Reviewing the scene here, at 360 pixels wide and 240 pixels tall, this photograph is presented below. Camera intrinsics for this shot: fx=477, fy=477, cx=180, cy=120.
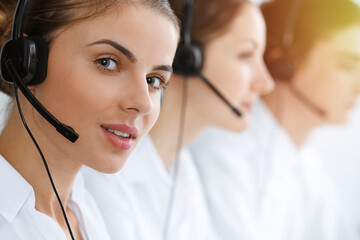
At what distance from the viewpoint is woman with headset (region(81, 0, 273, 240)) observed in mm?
998

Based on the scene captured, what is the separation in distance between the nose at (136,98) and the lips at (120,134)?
3 centimetres

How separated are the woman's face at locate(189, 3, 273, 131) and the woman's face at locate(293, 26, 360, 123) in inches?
14.6

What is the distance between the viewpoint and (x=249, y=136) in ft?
5.02

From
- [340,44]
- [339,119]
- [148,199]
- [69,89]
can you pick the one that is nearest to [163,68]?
[69,89]

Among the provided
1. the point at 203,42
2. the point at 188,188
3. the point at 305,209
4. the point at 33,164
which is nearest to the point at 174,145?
the point at 188,188

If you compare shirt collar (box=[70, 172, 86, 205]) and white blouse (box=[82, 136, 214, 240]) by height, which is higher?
shirt collar (box=[70, 172, 86, 205])

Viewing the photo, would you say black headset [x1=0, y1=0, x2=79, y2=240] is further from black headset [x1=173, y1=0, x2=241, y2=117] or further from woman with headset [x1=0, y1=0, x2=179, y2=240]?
black headset [x1=173, y1=0, x2=241, y2=117]

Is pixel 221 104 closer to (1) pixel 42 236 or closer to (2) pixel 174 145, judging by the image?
(2) pixel 174 145

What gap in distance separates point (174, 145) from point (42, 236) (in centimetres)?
56

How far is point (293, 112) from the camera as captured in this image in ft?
5.33

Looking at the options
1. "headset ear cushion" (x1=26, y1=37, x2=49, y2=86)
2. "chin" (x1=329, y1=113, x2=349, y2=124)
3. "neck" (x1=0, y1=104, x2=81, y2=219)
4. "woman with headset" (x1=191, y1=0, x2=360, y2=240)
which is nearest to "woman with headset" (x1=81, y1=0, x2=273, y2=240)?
"woman with headset" (x1=191, y1=0, x2=360, y2=240)

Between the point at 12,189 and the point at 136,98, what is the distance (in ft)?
0.67

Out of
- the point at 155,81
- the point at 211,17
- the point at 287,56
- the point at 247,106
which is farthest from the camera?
the point at 287,56

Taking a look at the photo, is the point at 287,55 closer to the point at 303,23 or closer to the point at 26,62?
the point at 303,23
